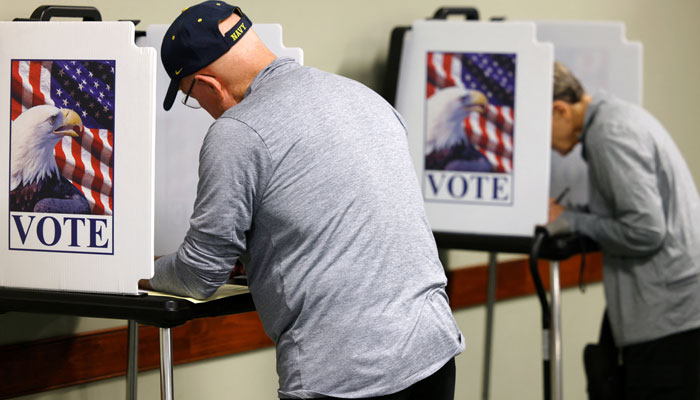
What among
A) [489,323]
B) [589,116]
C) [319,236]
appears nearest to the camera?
[319,236]

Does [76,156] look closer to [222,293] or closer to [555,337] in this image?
[222,293]

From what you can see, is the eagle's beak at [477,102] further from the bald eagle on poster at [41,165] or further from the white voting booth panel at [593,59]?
the bald eagle on poster at [41,165]

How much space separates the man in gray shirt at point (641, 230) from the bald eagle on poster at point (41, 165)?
1493mm

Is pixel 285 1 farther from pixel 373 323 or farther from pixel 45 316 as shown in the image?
pixel 373 323

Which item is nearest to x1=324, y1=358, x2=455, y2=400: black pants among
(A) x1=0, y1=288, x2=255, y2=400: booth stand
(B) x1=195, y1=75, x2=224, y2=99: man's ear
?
(A) x1=0, y1=288, x2=255, y2=400: booth stand

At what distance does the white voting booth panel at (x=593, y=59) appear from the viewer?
2.89 meters

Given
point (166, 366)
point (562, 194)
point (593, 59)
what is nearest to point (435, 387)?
point (166, 366)

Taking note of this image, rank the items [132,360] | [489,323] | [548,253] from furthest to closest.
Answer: [489,323] < [548,253] < [132,360]

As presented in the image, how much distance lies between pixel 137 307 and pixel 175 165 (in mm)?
542

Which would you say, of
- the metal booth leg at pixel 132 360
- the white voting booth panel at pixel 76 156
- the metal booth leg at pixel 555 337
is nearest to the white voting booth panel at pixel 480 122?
the metal booth leg at pixel 555 337

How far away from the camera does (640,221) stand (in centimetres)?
261

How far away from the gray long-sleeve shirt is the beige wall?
2.31ft

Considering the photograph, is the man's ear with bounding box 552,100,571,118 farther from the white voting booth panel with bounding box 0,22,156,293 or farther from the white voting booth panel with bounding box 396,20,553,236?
the white voting booth panel with bounding box 0,22,156,293

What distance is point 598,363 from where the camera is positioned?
2.81 meters
